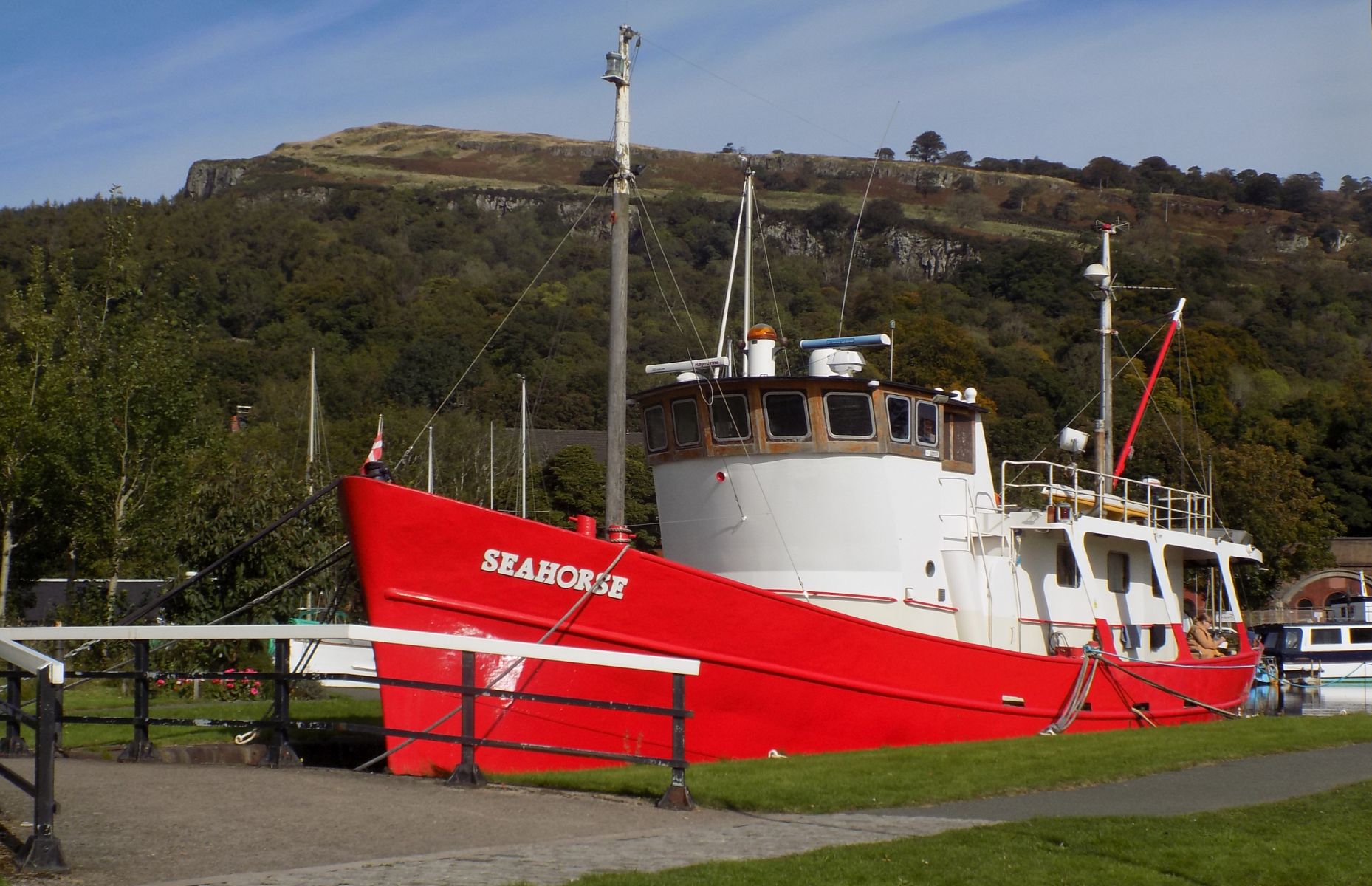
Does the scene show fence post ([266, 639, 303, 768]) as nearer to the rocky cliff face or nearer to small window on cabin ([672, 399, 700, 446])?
small window on cabin ([672, 399, 700, 446])

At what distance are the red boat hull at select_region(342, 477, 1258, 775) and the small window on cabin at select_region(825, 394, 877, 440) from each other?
8.28 feet

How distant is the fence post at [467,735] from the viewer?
10.5 m

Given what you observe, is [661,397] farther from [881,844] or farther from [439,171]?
[439,171]

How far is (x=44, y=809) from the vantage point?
7.38m

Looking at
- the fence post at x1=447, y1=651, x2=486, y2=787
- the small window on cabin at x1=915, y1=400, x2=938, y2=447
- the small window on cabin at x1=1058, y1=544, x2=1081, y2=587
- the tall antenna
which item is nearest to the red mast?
the tall antenna

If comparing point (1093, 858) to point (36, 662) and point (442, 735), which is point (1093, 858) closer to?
point (442, 735)

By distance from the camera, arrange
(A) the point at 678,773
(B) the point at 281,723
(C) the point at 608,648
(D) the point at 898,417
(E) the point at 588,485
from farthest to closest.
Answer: (E) the point at 588,485, (D) the point at 898,417, (C) the point at 608,648, (B) the point at 281,723, (A) the point at 678,773

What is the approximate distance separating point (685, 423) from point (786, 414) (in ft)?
4.18

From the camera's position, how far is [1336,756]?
14.1 m

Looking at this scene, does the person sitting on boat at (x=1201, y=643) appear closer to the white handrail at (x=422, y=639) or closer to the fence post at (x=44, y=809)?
the white handrail at (x=422, y=639)

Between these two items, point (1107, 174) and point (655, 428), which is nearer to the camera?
point (655, 428)

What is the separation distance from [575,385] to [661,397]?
65.0 m

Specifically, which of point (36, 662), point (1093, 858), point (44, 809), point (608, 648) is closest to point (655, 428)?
point (608, 648)

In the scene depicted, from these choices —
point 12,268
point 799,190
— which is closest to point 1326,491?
point 12,268
